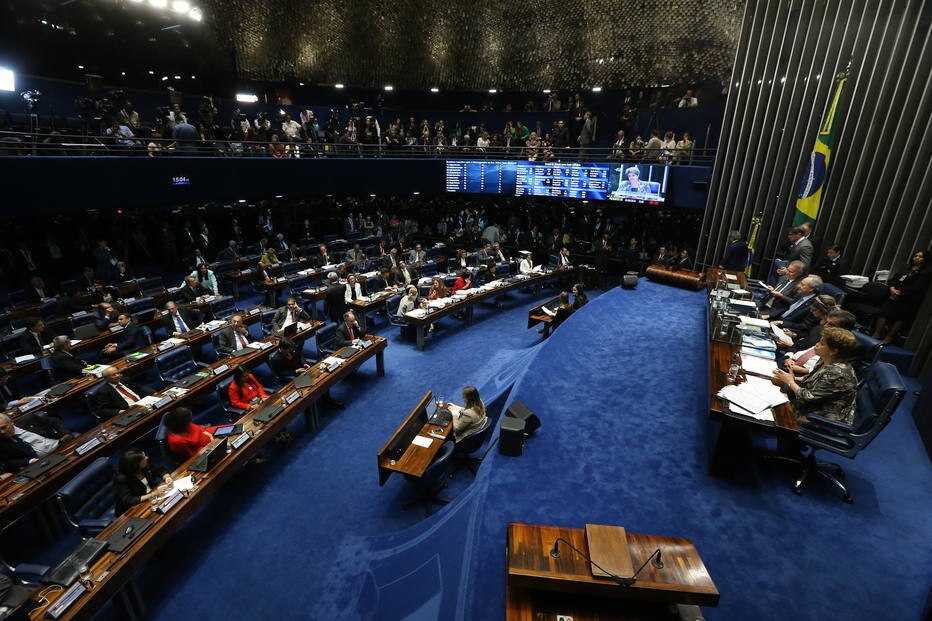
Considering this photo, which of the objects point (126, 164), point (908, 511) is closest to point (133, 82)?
point (126, 164)

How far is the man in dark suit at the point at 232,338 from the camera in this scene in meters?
7.53

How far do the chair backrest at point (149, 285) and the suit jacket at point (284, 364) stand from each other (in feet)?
17.9

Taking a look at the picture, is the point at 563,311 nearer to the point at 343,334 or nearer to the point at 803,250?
the point at 803,250

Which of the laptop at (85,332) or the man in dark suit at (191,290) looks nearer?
the laptop at (85,332)

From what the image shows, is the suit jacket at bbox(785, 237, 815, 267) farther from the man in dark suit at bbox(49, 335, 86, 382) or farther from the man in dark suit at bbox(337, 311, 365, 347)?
the man in dark suit at bbox(49, 335, 86, 382)

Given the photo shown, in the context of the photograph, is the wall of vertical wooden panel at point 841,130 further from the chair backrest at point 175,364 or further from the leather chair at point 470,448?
the chair backrest at point 175,364

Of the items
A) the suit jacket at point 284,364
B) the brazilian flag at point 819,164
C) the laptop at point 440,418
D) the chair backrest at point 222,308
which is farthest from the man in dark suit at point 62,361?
the brazilian flag at point 819,164

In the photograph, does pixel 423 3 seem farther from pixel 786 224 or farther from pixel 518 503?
pixel 518 503

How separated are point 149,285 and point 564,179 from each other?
11.5 meters

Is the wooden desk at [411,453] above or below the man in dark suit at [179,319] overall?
below

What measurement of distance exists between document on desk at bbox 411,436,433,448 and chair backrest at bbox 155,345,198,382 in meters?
4.30

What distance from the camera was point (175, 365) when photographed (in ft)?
23.2

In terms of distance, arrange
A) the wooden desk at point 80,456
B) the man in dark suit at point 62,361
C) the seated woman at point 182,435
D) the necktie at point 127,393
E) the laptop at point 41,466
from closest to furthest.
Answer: the wooden desk at point 80,456, the laptop at point 41,466, the seated woman at point 182,435, the necktie at point 127,393, the man in dark suit at point 62,361

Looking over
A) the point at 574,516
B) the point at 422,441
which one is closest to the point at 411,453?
the point at 422,441
